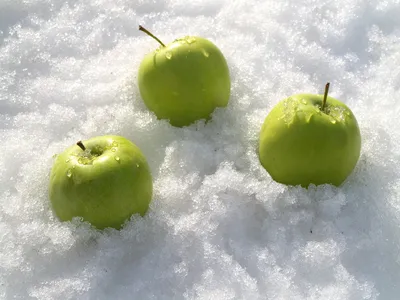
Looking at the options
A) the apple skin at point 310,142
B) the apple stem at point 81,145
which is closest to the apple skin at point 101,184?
the apple stem at point 81,145

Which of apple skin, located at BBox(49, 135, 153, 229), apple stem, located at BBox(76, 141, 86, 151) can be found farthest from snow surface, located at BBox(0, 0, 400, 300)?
apple stem, located at BBox(76, 141, 86, 151)

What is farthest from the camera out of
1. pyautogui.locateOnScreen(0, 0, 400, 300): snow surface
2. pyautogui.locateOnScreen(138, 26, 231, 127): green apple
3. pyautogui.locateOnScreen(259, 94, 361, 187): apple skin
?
pyautogui.locateOnScreen(138, 26, 231, 127): green apple

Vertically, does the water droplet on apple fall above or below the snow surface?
above

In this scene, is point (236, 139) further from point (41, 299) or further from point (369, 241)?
point (41, 299)

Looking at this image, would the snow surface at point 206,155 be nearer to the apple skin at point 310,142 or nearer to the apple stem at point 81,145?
the apple skin at point 310,142

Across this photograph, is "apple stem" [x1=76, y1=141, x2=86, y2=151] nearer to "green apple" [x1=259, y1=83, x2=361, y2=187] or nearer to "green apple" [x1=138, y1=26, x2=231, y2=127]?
"green apple" [x1=138, y1=26, x2=231, y2=127]

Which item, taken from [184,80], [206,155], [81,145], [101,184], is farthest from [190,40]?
[101,184]
